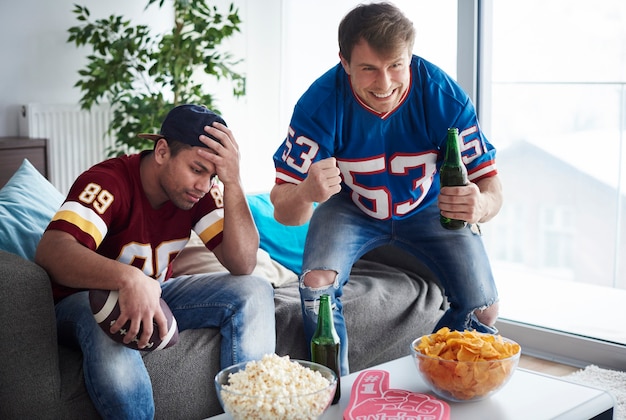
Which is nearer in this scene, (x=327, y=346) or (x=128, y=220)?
(x=327, y=346)

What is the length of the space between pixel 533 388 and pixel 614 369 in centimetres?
144

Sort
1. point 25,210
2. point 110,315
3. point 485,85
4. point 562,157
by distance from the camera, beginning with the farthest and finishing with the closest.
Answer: point 485,85 → point 562,157 → point 25,210 → point 110,315

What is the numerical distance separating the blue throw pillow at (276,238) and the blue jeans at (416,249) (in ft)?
1.61

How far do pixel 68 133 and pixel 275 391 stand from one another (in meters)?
3.66

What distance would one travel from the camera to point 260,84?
Result: 487 centimetres

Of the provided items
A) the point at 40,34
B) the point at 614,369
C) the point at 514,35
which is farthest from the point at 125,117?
the point at 614,369

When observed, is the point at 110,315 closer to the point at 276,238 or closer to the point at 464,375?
the point at 464,375

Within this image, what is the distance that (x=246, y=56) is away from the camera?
4891 millimetres

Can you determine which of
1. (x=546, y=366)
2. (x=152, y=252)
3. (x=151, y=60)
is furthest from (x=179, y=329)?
(x=151, y=60)

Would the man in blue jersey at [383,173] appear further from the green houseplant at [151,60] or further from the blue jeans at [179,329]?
the green houseplant at [151,60]

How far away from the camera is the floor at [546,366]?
2.93 metres

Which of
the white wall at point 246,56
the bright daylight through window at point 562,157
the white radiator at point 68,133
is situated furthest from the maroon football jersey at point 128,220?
the white radiator at point 68,133

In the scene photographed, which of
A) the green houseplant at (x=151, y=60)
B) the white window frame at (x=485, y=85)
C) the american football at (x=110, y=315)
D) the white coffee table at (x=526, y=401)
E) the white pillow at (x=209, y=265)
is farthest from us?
the green houseplant at (x=151, y=60)

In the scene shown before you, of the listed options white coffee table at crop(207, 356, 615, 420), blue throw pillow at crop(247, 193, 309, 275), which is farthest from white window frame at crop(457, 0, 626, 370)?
white coffee table at crop(207, 356, 615, 420)
